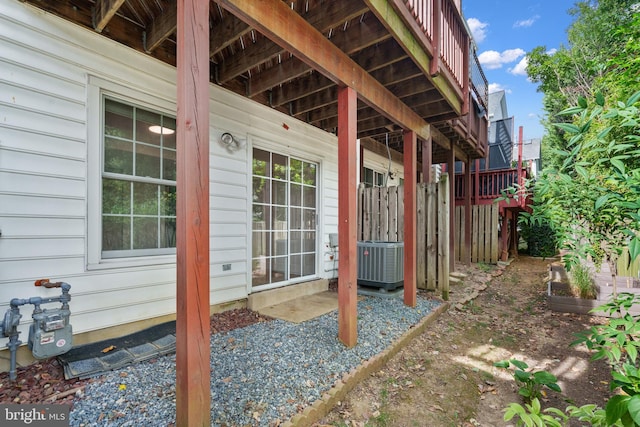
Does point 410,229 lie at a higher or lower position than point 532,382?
higher

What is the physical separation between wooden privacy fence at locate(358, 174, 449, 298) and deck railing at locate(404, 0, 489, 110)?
1625 millimetres

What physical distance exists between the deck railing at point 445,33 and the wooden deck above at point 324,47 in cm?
1

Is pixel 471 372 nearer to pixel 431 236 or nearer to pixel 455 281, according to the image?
pixel 431 236

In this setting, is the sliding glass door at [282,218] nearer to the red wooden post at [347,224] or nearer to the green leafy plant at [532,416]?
the red wooden post at [347,224]

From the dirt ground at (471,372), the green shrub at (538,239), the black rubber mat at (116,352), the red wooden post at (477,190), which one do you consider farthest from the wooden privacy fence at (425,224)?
the green shrub at (538,239)

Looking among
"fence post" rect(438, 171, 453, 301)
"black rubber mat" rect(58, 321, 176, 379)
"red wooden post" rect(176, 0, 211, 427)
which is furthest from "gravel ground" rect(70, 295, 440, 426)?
"fence post" rect(438, 171, 453, 301)

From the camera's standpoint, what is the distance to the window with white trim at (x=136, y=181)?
2877mm

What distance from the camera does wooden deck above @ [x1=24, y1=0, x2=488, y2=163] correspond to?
248 cm

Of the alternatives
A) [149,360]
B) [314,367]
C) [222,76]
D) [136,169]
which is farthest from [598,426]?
[222,76]

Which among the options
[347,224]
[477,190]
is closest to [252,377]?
[347,224]

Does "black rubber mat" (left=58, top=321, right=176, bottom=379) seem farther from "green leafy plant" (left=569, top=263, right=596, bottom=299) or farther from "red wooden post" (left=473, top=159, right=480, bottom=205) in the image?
"red wooden post" (left=473, top=159, right=480, bottom=205)

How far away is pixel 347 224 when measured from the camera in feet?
9.64

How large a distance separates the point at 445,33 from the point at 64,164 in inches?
179

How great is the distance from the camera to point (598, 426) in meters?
1.22
